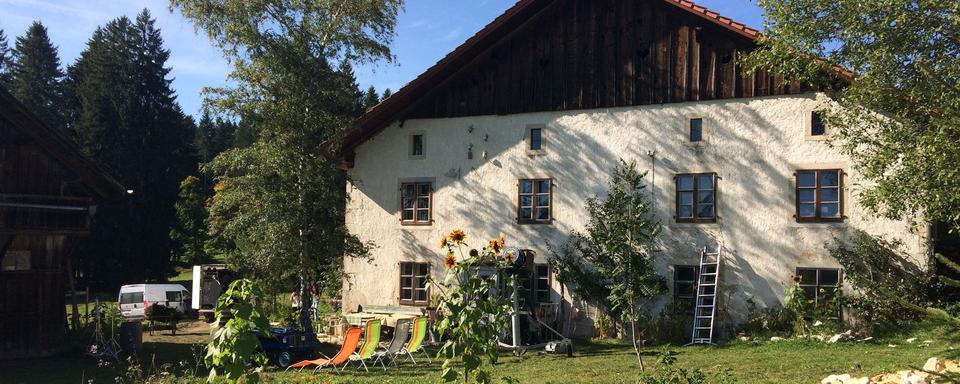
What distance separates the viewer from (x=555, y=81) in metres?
20.6

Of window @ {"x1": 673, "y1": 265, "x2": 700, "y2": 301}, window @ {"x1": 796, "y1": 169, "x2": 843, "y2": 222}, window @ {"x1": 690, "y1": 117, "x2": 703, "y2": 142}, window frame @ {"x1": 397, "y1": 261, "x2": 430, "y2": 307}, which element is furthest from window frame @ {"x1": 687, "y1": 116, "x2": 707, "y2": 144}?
window frame @ {"x1": 397, "y1": 261, "x2": 430, "y2": 307}

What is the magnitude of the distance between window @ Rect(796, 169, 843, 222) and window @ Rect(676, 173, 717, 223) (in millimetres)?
2028

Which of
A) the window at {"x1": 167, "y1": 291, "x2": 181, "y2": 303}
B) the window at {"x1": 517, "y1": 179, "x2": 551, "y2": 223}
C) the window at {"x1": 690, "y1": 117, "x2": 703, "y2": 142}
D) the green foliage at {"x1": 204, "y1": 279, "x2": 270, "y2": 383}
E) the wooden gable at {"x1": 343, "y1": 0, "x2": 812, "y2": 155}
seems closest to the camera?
the green foliage at {"x1": 204, "y1": 279, "x2": 270, "y2": 383}

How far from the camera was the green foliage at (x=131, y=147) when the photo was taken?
132 ft

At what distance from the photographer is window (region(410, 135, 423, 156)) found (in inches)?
886

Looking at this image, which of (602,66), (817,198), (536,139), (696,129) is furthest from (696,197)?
(536,139)

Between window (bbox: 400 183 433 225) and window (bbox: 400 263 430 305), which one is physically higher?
window (bbox: 400 183 433 225)

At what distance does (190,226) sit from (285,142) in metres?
30.7

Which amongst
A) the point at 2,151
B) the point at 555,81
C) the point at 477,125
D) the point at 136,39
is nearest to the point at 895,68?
the point at 555,81

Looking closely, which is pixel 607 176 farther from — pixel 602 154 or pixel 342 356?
pixel 342 356

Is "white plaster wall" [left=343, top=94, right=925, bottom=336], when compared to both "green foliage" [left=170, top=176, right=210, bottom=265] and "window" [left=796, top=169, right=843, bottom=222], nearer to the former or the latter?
"window" [left=796, top=169, right=843, bottom=222]

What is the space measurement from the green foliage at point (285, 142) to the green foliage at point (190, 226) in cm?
2766

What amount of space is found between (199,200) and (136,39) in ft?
34.9

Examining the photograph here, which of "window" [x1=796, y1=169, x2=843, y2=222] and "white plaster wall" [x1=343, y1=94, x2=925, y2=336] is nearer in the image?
"window" [x1=796, y1=169, x2=843, y2=222]
